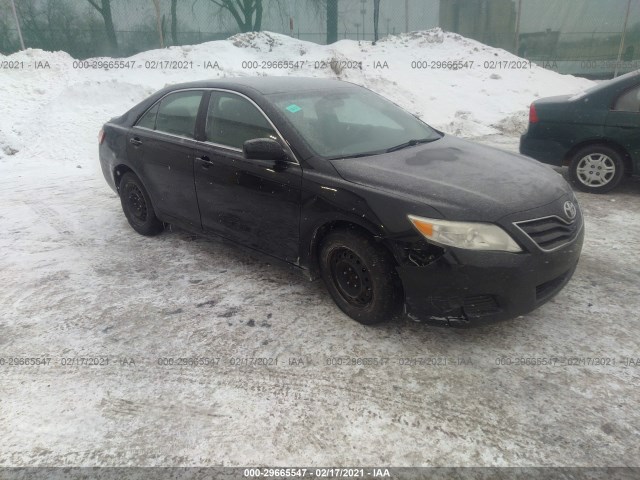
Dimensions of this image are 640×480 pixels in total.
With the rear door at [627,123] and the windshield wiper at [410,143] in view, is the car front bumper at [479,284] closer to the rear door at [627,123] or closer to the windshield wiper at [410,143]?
the windshield wiper at [410,143]

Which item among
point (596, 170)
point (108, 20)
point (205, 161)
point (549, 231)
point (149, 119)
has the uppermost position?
point (108, 20)

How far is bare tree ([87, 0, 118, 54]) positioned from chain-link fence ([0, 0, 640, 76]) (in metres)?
0.03

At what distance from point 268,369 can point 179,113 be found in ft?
8.57

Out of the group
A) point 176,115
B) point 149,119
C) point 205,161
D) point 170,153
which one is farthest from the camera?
point 149,119

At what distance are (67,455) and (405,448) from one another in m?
1.68

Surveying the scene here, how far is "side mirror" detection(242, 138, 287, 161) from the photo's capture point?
10.6ft

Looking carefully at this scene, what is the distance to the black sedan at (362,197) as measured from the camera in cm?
268

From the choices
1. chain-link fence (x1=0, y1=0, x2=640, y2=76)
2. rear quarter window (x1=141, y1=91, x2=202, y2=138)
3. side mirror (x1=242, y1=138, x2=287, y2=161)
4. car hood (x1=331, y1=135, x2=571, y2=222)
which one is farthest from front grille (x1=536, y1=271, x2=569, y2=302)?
chain-link fence (x1=0, y1=0, x2=640, y2=76)

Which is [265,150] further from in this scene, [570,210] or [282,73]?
[282,73]

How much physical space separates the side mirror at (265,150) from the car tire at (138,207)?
187 cm

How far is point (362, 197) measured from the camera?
2.90m

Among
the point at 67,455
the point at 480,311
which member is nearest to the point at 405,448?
the point at 480,311

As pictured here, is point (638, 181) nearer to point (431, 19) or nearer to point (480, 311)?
point (480, 311)

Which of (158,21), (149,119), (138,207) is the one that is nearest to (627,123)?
(149,119)
